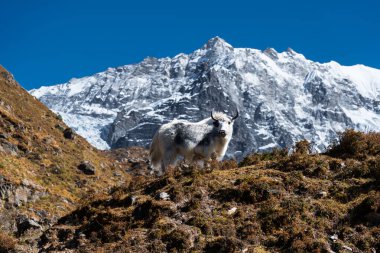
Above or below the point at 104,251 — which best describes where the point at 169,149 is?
above

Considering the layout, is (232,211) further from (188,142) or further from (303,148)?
(188,142)

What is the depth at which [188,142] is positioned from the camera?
878 inches

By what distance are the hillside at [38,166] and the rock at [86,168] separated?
104mm

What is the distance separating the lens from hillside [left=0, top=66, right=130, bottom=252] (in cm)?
3091

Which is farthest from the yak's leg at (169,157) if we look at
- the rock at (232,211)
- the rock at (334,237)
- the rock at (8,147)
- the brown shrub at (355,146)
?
the rock at (8,147)

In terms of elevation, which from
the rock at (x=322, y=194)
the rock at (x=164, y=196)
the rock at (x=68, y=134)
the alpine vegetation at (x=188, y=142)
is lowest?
the rock at (x=164, y=196)

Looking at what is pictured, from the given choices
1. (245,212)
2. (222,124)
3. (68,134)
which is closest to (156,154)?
(222,124)

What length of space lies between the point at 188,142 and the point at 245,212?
9597 mm

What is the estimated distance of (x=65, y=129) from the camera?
57.5 metres

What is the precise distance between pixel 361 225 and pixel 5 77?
5504 centimetres

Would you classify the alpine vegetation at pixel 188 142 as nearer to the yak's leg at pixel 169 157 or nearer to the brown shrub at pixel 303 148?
the yak's leg at pixel 169 157

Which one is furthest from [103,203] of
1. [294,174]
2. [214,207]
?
[294,174]

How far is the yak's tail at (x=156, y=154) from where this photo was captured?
2300 centimetres

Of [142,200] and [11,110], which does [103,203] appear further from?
[11,110]
